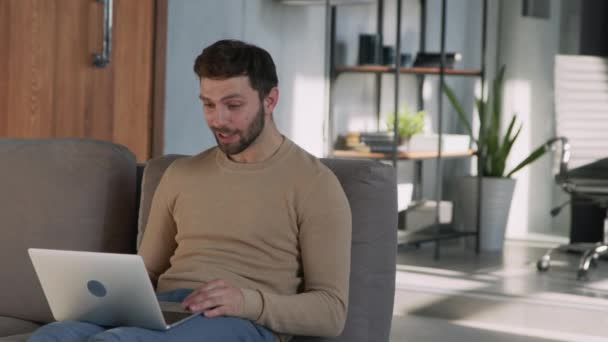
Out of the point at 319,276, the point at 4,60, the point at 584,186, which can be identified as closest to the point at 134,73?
the point at 4,60

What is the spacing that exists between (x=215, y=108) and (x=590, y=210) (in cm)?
408

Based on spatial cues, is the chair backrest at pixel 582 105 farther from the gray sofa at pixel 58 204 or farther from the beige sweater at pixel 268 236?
the beige sweater at pixel 268 236

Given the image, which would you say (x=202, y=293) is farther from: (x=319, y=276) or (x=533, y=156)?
(x=533, y=156)

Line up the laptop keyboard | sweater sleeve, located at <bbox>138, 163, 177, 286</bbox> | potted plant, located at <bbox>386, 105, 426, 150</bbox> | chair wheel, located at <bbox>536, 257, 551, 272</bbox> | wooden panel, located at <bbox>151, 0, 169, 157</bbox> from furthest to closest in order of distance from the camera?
potted plant, located at <bbox>386, 105, 426, 150</bbox> → chair wheel, located at <bbox>536, 257, 551, 272</bbox> → wooden panel, located at <bbox>151, 0, 169, 157</bbox> → sweater sleeve, located at <bbox>138, 163, 177, 286</bbox> → the laptop keyboard

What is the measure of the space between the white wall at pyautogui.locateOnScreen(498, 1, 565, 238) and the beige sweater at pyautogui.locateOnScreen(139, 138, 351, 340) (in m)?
3.91

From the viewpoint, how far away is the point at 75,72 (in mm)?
4301

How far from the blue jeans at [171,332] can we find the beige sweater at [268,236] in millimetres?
31

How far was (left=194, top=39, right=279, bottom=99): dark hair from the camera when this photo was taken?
7.47 ft

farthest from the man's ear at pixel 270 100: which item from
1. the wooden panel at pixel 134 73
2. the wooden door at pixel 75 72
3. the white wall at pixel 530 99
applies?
the white wall at pixel 530 99

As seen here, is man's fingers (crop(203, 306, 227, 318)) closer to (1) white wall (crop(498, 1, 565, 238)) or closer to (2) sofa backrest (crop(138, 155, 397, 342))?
(2) sofa backrest (crop(138, 155, 397, 342))

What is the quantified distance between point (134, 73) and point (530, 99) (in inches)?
96.3

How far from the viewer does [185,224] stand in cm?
237

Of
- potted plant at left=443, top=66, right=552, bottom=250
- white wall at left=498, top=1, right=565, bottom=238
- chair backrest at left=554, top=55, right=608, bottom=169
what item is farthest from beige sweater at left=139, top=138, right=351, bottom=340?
white wall at left=498, top=1, right=565, bottom=238

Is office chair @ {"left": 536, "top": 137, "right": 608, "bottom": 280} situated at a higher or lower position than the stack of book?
lower
